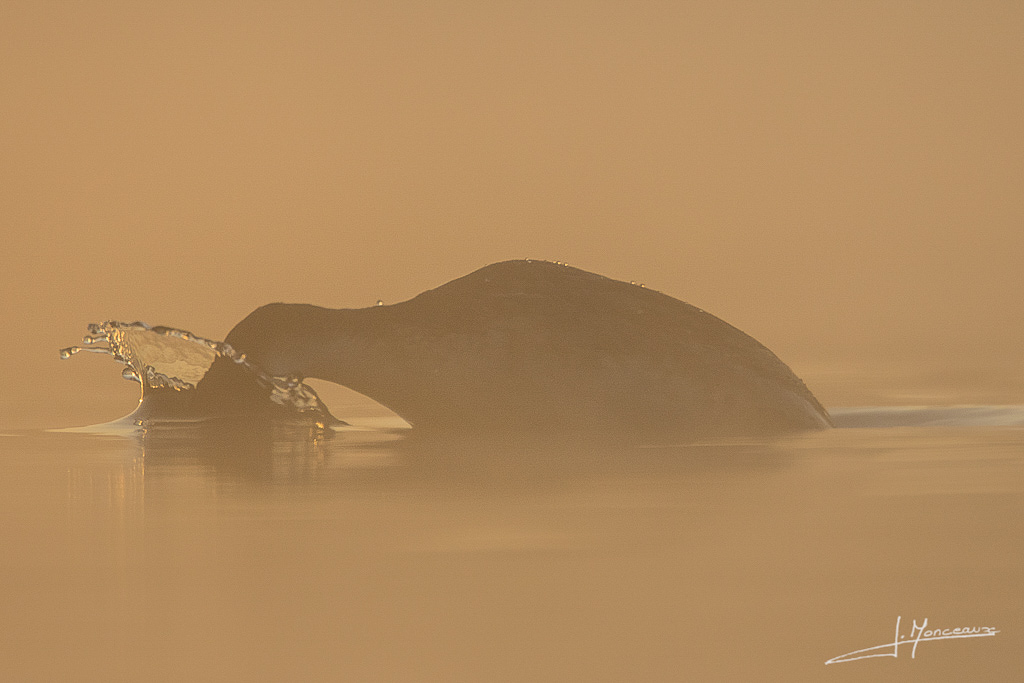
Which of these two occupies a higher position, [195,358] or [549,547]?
[195,358]

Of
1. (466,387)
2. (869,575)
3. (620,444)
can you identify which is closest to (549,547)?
(869,575)

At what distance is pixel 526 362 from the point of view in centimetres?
541

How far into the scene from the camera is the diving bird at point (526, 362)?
5336 millimetres

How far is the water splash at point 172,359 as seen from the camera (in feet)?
17.7

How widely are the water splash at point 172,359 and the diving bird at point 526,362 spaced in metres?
0.08

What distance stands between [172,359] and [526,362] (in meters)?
1.74

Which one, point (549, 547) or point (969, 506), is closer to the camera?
point (549, 547)

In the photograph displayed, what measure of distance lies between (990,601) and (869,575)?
0.81ft

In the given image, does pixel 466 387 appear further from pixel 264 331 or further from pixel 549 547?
pixel 549 547

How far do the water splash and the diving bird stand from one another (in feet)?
0.26

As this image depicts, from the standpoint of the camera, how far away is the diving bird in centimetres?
534

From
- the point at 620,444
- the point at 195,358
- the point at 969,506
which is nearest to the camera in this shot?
the point at 969,506

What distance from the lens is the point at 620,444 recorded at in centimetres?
489

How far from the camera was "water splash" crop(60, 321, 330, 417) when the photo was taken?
5.39m
